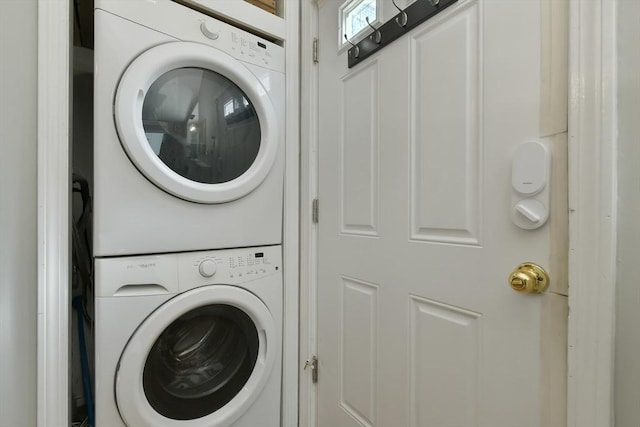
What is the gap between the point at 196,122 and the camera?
0.96 m

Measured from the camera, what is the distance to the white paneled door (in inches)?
22.1

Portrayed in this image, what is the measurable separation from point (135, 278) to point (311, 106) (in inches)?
34.4

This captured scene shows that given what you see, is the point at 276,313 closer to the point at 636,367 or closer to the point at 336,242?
the point at 336,242

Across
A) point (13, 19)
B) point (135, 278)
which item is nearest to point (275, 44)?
point (13, 19)

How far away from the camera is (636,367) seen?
1.52 ft

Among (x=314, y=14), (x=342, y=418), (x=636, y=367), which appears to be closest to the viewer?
(x=636, y=367)

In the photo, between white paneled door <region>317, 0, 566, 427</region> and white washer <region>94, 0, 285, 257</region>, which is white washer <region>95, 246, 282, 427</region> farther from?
white paneled door <region>317, 0, 566, 427</region>

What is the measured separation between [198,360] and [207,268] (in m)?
0.33

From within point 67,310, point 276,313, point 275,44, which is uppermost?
point 275,44

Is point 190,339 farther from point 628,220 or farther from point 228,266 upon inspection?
point 628,220

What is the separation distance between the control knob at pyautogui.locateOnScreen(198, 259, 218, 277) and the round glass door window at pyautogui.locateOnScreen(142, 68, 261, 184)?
0.27 m

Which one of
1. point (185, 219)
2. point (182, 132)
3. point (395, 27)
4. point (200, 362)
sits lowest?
point (200, 362)

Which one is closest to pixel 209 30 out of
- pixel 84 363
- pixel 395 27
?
pixel 395 27

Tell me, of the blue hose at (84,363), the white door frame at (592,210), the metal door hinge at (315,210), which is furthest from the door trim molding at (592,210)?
the blue hose at (84,363)
